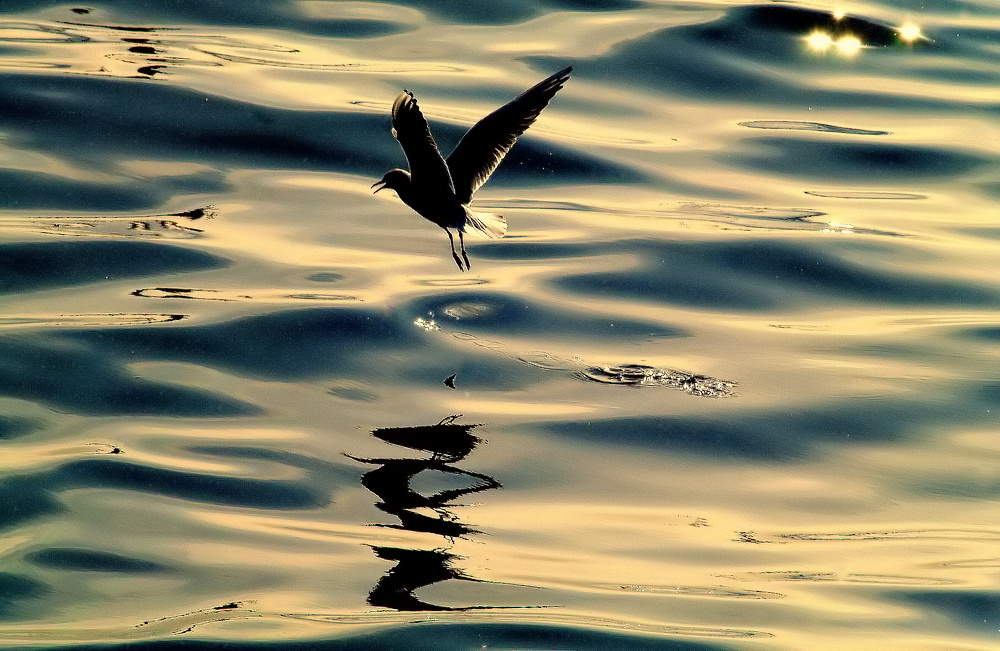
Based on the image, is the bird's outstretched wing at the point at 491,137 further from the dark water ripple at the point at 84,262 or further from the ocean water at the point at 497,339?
the dark water ripple at the point at 84,262

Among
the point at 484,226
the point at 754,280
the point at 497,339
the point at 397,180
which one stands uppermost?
the point at 397,180

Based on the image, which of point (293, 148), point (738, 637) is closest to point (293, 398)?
point (738, 637)

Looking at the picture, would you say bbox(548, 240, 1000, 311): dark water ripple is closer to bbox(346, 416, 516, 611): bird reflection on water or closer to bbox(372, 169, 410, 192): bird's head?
bbox(372, 169, 410, 192): bird's head

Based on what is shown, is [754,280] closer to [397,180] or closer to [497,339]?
[497,339]

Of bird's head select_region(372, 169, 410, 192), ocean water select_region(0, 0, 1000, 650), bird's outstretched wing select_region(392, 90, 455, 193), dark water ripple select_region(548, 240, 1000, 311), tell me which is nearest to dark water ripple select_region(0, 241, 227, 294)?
ocean water select_region(0, 0, 1000, 650)

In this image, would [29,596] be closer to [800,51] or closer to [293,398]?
[293,398]

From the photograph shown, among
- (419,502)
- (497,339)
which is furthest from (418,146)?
(419,502)

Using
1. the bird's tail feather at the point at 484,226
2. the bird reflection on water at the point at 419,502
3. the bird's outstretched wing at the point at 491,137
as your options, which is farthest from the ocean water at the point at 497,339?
the bird's outstretched wing at the point at 491,137
